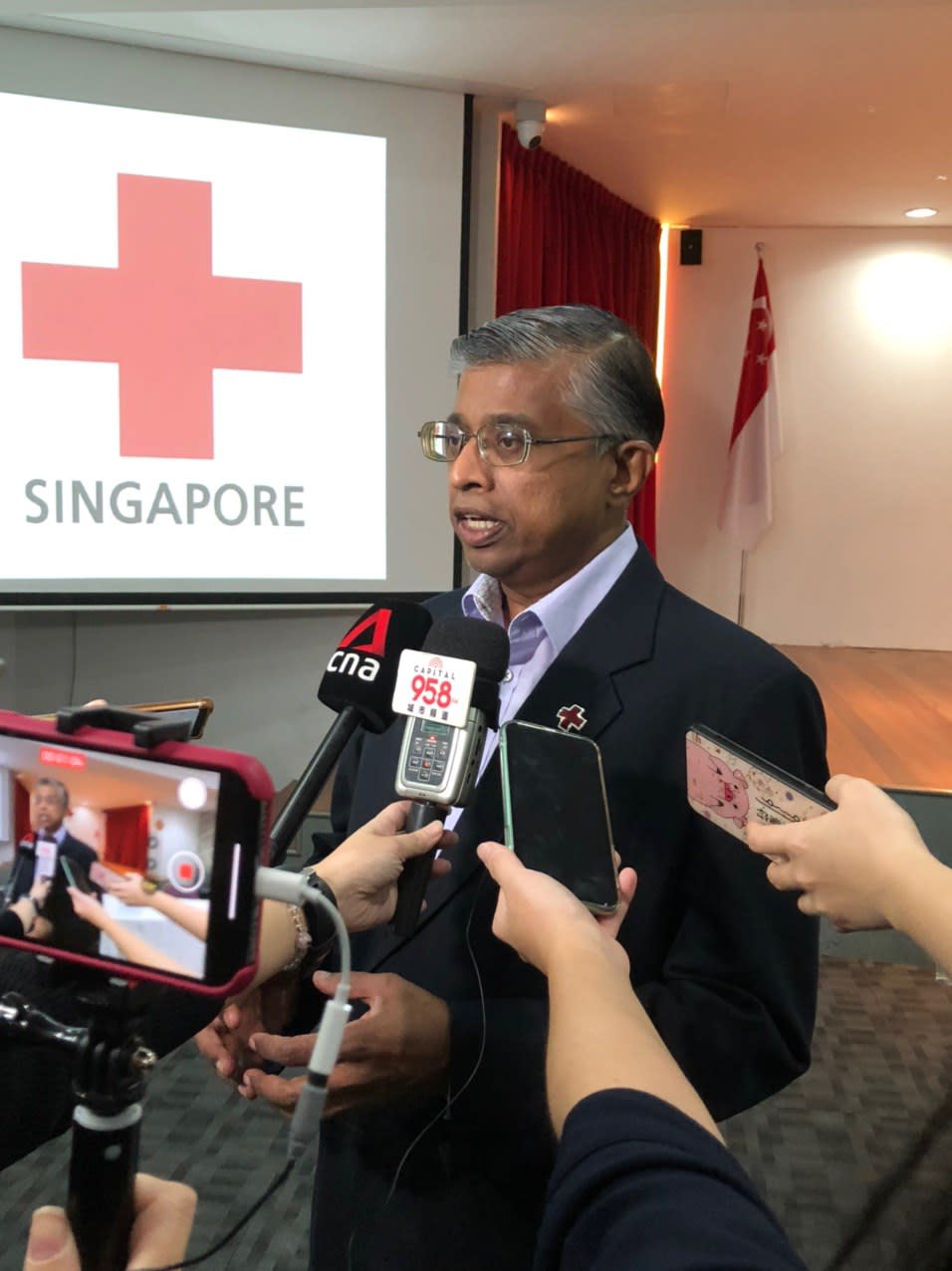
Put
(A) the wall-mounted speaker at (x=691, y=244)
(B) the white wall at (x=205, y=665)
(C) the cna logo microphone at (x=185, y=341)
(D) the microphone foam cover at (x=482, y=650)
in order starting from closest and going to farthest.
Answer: (D) the microphone foam cover at (x=482, y=650)
(C) the cna logo microphone at (x=185, y=341)
(B) the white wall at (x=205, y=665)
(A) the wall-mounted speaker at (x=691, y=244)

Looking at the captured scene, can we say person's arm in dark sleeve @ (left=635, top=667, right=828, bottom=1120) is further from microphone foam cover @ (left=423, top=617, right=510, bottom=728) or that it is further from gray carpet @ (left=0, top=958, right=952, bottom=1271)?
gray carpet @ (left=0, top=958, right=952, bottom=1271)

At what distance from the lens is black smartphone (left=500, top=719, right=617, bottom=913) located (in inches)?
31.3

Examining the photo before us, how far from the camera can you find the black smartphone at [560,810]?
795 mm

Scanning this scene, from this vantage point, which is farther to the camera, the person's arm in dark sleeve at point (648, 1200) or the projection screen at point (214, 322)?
the projection screen at point (214, 322)

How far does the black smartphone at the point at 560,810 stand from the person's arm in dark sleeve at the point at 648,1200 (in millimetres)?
293

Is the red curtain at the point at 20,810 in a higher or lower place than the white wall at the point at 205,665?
higher

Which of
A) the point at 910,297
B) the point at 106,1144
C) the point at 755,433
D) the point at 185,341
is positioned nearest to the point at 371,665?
the point at 106,1144

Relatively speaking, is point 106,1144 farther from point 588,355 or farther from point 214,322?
point 214,322

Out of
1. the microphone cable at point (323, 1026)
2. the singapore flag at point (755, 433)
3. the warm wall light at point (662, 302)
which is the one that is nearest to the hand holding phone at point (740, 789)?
the microphone cable at point (323, 1026)

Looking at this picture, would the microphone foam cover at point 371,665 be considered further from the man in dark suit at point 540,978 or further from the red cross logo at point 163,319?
the red cross logo at point 163,319

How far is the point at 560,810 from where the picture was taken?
0.82 m

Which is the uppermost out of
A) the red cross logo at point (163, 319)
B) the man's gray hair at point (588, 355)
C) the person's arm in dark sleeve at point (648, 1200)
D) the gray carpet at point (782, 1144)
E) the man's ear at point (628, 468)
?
the red cross logo at point (163, 319)

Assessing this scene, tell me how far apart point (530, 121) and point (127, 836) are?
395 cm

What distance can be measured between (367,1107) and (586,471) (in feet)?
2.33
